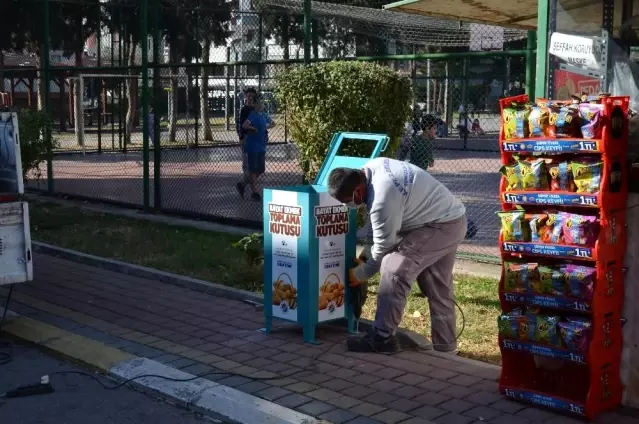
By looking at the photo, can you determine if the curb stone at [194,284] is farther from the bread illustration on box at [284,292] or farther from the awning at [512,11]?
the awning at [512,11]

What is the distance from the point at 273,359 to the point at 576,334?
7.76ft

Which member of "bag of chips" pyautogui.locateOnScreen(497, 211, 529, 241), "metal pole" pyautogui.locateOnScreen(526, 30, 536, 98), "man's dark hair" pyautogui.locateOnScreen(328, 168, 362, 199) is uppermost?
"metal pole" pyautogui.locateOnScreen(526, 30, 536, 98)

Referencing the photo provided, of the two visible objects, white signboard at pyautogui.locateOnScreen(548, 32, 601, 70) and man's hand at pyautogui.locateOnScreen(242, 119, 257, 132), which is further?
man's hand at pyautogui.locateOnScreen(242, 119, 257, 132)

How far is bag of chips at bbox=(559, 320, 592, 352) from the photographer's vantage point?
196 inches

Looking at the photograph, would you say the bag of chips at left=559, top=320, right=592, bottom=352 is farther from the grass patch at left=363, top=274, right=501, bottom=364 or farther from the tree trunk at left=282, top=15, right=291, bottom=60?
the tree trunk at left=282, top=15, right=291, bottom=60

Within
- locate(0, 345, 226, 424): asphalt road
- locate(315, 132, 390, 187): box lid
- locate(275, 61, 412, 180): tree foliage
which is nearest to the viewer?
locate(0, 345, 226, 424): asphalt road

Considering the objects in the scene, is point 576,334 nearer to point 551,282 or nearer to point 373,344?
point 551,282

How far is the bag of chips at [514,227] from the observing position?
208 inches

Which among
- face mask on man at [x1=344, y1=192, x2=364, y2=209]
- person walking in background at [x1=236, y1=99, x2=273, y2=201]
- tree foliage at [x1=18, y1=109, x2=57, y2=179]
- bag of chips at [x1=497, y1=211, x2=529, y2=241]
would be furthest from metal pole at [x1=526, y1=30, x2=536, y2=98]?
person walking in background at [x1=236, y1=99, x2=273, y2=201]

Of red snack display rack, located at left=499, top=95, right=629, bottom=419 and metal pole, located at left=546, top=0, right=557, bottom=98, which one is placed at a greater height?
metal pole, located at left=546, top=0, right=557, bottom=98

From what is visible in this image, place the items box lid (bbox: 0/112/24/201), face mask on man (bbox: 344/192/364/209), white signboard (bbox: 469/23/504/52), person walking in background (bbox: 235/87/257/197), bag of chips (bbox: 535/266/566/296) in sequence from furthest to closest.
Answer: person walking in background (bbox: 235/87/257/197)
white signboard (bbox: 469/23/504/52)
box lid (bbox: 0/112/24/201)
face mask on man (bbox: 344/192/364/209)
bag of chips (bbox: 535/266/566/296)

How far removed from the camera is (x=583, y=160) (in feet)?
16.6

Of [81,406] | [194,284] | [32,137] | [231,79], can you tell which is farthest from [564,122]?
[231,79]

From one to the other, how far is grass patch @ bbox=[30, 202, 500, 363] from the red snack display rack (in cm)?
113
